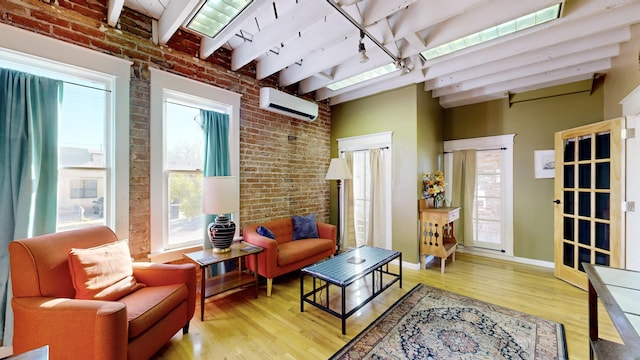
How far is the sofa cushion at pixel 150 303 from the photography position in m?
1.61

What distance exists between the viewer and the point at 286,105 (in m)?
3.62

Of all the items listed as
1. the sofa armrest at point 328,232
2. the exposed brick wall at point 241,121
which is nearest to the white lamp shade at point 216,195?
the exposed brick wall at point 241,121

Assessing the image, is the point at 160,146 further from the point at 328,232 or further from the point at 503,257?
the point at 503,257

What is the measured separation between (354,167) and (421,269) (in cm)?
193

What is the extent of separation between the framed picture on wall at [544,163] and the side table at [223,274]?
4262 mm

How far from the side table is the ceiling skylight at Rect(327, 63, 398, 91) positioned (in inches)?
102

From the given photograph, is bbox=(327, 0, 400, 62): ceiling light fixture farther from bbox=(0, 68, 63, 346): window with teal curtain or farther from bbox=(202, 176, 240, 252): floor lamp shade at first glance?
bbox=(0, 68, 63, 346): window with teal curtain

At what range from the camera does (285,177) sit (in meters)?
3.94

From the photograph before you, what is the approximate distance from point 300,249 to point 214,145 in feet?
5.48

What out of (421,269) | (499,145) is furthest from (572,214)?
(421,269)

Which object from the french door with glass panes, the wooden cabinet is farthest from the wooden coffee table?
the french door with glass panes

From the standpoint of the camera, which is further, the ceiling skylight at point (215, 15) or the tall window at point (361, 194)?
the tall window at point (361, 194)

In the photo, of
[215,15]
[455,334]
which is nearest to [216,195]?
[215,15]

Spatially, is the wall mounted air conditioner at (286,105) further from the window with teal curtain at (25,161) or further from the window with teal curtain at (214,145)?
the window with teal curtain at (25,161)
